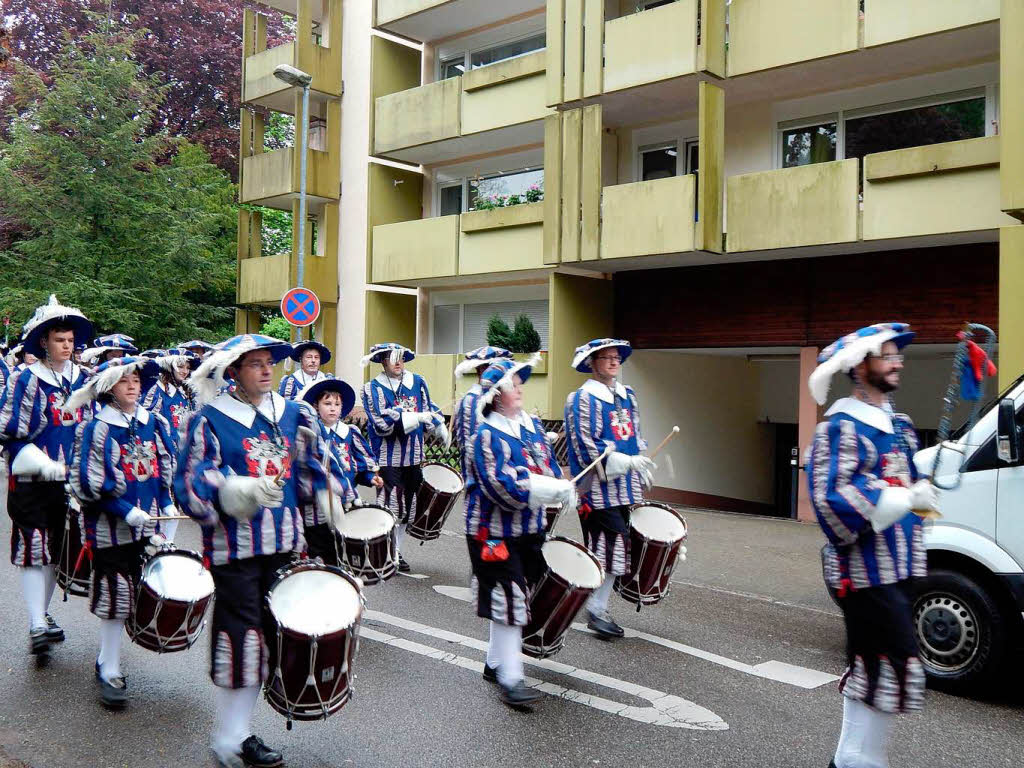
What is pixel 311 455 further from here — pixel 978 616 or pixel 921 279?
pixel 921 279

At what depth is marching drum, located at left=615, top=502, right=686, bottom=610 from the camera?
7.04 m

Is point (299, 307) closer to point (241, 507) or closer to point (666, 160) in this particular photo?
point (666, 160)

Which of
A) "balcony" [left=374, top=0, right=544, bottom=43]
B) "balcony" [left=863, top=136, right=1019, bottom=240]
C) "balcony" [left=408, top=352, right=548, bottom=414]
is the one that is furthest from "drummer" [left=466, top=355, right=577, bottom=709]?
"balcony" [left=374, top=0, right=544, bottom=43]

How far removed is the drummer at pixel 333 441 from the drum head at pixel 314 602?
1.59 metres

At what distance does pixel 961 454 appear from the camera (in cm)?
624

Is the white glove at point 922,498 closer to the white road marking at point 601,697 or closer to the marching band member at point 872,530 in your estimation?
the marching band member at point 872,530

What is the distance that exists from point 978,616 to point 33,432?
6028 millimetres

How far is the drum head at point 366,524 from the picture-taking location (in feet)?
23.0

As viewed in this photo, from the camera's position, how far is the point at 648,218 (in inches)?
597

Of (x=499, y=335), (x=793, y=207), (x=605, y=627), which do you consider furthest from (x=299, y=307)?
(x=605, y=627)

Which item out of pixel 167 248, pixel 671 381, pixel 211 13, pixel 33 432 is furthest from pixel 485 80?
pixel 211 13

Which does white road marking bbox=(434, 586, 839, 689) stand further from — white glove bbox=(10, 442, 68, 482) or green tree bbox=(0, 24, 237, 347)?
green tree bbox=(0, 24, 237, 347)

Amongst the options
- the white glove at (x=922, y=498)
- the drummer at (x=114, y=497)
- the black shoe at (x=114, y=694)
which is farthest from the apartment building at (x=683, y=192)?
the black shoe at (x=114, y=694)

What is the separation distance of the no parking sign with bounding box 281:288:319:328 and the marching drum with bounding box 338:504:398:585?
933 centimetres
